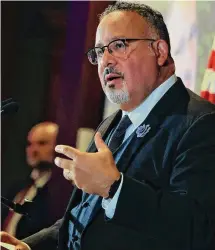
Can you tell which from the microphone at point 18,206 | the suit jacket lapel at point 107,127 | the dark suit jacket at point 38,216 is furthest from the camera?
the dark suit jacket at point 38,216

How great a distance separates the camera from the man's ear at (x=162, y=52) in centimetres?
136

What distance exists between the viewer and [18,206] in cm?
175

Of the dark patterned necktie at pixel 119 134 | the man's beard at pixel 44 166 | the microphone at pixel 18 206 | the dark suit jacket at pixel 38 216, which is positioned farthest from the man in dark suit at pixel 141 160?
the man's beard at pixel 44 166

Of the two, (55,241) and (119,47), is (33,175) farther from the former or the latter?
(119,47)

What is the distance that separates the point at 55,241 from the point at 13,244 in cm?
16

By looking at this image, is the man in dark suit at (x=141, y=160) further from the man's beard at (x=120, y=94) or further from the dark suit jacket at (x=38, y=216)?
the dark suit jacket at (x=38, y=216)

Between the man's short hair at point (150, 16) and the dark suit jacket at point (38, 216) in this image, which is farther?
the dark suit jacket at point (38, 216)

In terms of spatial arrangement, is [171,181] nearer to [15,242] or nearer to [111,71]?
[111,71]

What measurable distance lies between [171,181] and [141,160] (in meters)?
0.13

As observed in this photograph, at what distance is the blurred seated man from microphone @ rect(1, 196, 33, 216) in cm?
3

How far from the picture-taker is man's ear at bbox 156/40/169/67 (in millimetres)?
1355

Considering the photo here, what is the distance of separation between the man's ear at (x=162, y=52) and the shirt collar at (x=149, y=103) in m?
0.06

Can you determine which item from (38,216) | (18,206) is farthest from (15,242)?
(38,216)

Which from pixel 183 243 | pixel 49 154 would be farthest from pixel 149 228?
pixel 49 154
